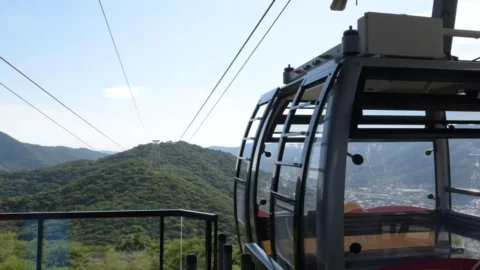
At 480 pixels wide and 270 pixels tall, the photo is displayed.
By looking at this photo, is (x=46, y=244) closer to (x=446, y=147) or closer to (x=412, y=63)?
(x=412, y=63)

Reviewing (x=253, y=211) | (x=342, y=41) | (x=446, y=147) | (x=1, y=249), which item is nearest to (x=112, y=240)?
(x=1, y=249)

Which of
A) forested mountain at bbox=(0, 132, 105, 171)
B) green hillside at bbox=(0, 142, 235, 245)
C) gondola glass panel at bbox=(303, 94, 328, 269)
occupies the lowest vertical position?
green hillside at bbox=(0, 142, 235, 245)

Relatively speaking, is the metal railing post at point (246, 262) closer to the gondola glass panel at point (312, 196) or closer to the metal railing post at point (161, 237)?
the gondola glass panel at point (312, 196)

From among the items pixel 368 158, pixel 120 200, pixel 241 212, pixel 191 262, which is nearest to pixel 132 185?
pixel 120 200

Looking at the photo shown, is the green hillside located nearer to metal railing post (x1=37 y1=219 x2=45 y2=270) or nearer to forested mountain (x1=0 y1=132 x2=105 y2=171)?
metal railing post (x1=37 y1=219 x2=45 y2=270)

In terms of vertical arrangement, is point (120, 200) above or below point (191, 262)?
below

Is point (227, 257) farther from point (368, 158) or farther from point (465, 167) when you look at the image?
point (465, 167)

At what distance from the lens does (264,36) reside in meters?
5.66

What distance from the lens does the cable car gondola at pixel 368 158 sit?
2.07 meters

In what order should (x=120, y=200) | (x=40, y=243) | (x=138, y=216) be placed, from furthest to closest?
(x=120, y=200) → (x=138, y=216) → (x=40, y=243)

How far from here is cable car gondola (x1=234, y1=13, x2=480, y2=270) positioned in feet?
6.78

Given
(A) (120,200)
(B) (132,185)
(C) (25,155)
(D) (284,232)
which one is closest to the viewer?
(D) (284,232)

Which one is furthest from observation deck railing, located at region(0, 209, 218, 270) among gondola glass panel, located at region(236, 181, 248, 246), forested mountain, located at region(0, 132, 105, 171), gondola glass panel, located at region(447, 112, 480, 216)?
forested mountain, located at region(0, 132, 105, 171)

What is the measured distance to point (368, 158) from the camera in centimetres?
256
